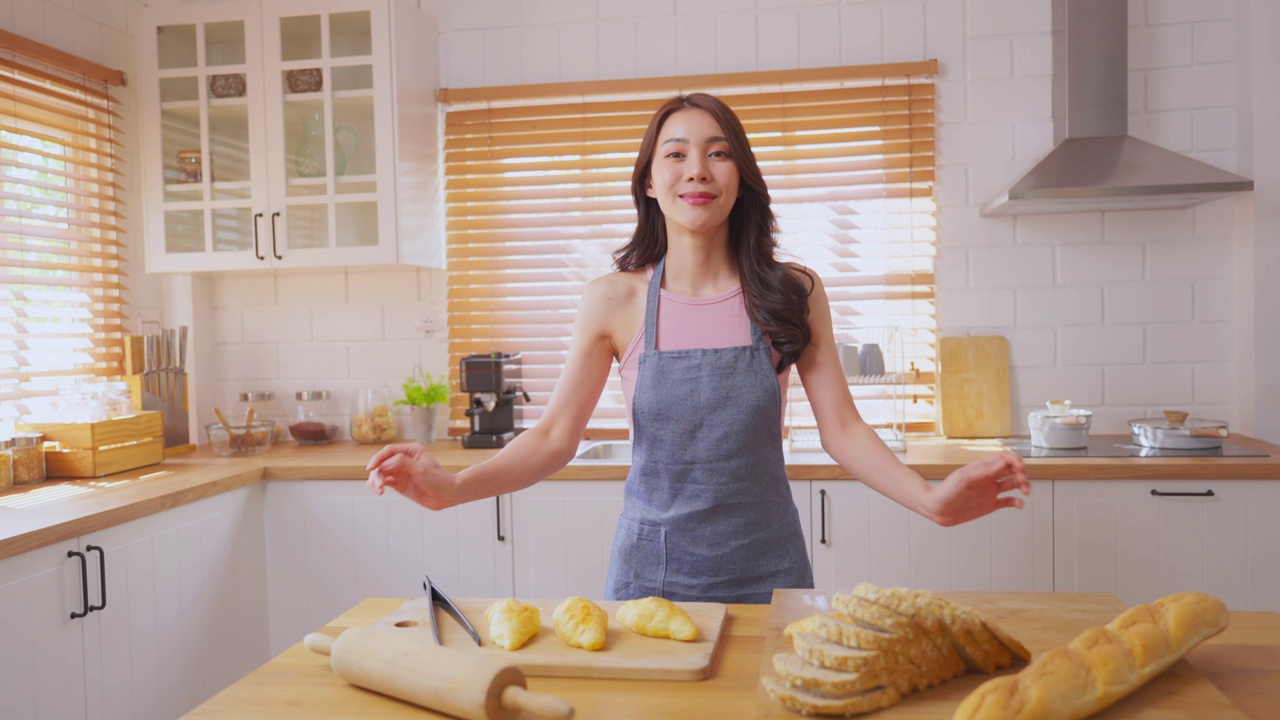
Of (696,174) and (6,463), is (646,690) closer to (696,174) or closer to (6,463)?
(696,174)

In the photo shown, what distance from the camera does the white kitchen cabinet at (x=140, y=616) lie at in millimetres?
2173

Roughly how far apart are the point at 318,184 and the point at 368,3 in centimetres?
61

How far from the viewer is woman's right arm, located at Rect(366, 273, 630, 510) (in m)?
1.42

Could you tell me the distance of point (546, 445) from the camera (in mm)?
1743

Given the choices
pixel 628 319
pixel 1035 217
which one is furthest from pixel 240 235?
pixel 1035 217

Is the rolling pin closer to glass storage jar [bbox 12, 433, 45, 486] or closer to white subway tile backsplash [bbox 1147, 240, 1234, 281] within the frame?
glass storage jar [bbox 12, 433, 45, 486]

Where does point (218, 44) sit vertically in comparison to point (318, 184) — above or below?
above

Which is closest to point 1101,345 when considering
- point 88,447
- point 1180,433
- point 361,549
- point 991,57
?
point 1180,433

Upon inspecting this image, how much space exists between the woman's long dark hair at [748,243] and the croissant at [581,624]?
67 centimetres

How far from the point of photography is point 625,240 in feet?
11.3

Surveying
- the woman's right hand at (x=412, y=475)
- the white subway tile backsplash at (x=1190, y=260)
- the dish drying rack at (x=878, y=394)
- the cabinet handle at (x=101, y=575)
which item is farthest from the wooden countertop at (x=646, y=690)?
the white subway tile backsplash at (x=1190, y=260)

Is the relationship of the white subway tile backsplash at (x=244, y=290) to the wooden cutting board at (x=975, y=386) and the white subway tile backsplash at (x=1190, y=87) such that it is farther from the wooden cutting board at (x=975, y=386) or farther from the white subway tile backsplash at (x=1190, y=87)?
the white subway tile backsplash at (x=1190, y=87)

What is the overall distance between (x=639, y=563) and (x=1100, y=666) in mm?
910

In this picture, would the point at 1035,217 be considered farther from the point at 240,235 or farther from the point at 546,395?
the point at 240,235
